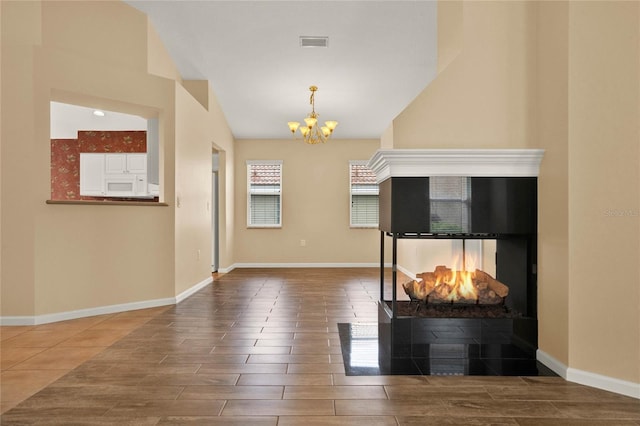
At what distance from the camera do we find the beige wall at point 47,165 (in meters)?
3.88

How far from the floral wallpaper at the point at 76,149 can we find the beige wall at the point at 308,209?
2117 millimetres

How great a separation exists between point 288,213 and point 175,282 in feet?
12.9

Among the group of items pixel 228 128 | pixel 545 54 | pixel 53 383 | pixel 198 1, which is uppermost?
pixel 198 1

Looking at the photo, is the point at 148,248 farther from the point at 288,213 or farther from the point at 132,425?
the point at 288,213

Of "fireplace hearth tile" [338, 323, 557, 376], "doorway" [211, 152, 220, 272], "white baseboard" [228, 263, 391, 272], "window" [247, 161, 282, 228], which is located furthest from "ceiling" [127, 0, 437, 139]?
"fireplace hearth tile" [338, 323, 557, 376]

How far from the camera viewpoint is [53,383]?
2434 millimetres

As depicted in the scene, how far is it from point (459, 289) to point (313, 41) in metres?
3.75

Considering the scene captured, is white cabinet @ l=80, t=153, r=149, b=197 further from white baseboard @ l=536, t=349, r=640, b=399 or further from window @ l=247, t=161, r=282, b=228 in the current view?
white baseboard @ l=536, t=349, r=640, b=399

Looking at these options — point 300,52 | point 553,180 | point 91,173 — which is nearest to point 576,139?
point 553,180

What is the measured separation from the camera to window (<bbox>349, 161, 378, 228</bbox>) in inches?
338

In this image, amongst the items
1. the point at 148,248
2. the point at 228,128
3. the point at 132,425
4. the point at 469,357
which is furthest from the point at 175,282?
the point at 228,128

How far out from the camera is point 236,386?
238 cm

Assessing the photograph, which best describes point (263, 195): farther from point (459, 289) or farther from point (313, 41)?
point (459, 289)

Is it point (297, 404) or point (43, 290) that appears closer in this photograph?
point (297, 404)
